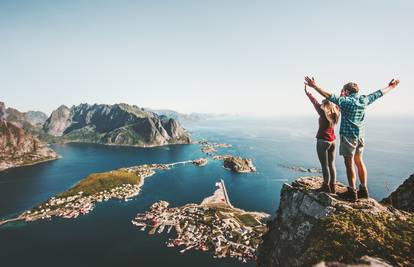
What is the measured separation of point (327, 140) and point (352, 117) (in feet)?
Result: 6.25

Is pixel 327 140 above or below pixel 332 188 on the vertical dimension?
above

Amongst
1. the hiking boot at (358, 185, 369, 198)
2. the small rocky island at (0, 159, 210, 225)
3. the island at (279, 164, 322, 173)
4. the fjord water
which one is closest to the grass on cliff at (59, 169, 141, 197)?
the small rocky island at (0, 159, 210, 225)

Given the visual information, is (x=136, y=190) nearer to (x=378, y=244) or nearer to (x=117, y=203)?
(x=117, y=203)

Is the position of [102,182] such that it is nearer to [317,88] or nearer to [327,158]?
[327,158]

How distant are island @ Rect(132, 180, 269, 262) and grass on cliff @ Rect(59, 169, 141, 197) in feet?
142

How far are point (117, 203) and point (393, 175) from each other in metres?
156

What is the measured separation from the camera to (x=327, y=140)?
12.6 metres

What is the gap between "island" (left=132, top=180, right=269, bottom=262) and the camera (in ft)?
273

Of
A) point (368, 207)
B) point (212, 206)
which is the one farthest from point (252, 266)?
point (368, 207)

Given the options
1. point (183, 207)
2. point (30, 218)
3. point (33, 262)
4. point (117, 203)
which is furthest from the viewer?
point (117, 203)

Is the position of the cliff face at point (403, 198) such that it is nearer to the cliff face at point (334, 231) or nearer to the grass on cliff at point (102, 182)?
the cliff face at point (334, 231)

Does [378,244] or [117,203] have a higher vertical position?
[378,244]

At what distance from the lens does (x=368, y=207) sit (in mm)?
10953

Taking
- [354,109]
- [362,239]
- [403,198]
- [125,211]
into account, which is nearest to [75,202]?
[125,211]
